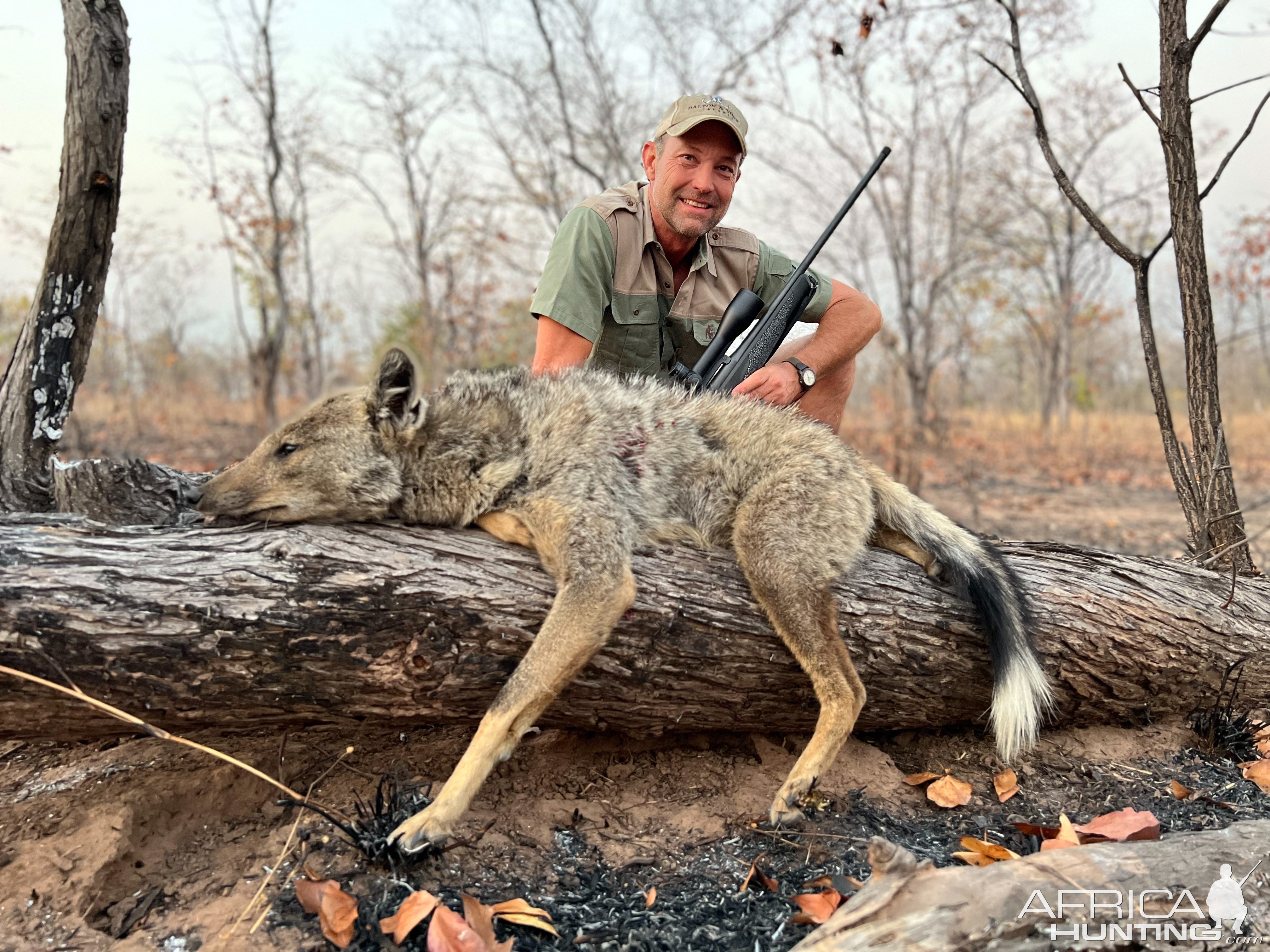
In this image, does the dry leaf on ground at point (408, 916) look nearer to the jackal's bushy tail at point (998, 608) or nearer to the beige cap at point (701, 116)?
the jackal's bushy tail at point (998, 608)

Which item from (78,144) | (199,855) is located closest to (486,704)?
(199,855)

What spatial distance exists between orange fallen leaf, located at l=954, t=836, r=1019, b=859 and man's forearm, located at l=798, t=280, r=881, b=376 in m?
2.89

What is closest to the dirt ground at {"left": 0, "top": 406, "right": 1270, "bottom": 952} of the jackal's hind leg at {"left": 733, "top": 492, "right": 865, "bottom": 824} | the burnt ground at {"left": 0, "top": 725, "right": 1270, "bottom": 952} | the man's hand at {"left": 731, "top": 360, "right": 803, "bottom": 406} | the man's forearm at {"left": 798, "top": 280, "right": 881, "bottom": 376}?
the burnt ground at {"left": 0, "top": 725, "right": 1270, "bottom": 952}

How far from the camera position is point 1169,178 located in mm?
4344

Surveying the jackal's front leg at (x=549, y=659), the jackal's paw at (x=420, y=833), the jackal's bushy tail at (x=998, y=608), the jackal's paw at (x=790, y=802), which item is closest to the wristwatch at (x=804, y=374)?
the jackal's bushy tail at (x=998, y=608)

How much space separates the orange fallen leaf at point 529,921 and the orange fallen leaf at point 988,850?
154cm

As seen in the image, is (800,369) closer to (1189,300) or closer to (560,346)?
(560,346)

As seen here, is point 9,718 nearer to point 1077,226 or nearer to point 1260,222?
point 1077,226

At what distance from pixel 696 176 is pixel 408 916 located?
4.17 metres

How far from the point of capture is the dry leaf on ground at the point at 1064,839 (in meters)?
2.77

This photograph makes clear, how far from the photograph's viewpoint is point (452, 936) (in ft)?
7.36

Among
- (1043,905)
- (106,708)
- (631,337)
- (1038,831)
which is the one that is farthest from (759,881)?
(631,337)

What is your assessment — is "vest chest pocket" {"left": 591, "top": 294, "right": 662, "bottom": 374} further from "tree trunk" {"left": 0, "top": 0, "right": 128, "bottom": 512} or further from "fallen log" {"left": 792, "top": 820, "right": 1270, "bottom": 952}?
"fallen log" {"left": 792, "top": 820, "right": 1270, "bottom": 952}

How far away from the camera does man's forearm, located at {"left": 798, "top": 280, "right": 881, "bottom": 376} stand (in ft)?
16.3
